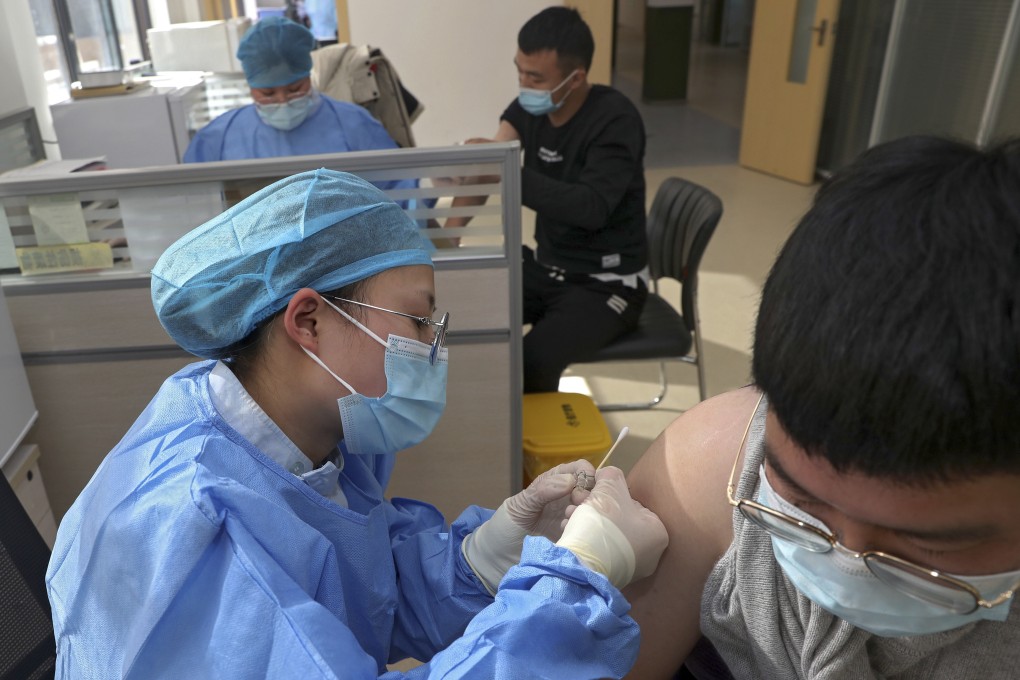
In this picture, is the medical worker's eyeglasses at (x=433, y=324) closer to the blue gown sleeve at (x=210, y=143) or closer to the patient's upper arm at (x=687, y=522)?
the patient's upper arm at (x=687, y=522)

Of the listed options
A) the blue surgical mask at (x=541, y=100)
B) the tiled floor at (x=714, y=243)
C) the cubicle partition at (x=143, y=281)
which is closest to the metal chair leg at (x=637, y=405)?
the tiled floor at (x=714, y=243)

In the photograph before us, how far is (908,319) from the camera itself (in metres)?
0.50

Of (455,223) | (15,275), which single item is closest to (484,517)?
(455,223)

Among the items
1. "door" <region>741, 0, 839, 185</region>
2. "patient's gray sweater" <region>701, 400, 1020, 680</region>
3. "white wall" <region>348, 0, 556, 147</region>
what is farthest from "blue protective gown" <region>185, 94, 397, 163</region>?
"door" <region>741, 0, 839, 185</region>

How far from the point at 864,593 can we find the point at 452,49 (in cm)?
541

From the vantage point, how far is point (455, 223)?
7.09 ft

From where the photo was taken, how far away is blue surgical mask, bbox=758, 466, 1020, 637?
632mm

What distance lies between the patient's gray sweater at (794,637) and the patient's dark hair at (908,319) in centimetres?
21

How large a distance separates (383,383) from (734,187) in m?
4.83

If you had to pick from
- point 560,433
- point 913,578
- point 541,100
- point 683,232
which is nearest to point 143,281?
point 560,433

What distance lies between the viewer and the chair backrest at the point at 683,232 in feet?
7.57

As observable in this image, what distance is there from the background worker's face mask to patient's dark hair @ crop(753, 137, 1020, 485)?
62 cm

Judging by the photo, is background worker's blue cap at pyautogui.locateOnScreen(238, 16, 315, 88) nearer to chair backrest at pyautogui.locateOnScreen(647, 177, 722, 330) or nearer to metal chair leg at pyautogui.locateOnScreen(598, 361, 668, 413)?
chair backrest at pyautogui.locateOnScreen(647, 177, 722, 330)

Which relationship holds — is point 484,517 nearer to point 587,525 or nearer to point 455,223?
point 587,525
